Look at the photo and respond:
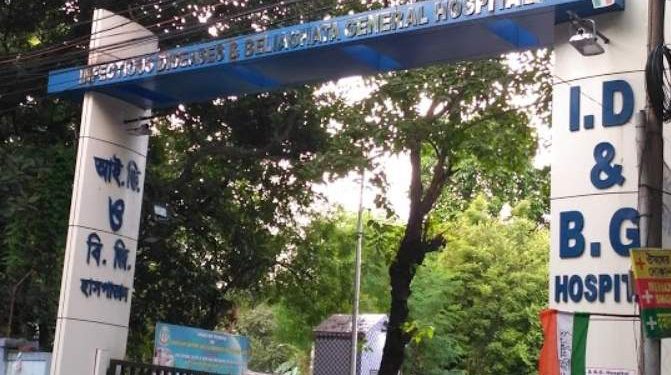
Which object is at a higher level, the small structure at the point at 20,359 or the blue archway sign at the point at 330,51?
the blue archway sign at the point at 330,51

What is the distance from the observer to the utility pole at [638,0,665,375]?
719 centimetres

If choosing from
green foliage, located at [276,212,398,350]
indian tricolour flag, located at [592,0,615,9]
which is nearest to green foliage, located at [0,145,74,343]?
green foliage, located at [276,212,398,350]

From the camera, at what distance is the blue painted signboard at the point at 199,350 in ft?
37.7

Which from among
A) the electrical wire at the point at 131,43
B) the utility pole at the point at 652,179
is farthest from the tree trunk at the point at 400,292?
the utility pole at the point at 652,179

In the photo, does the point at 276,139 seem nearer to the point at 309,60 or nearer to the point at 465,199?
the point at 309,60

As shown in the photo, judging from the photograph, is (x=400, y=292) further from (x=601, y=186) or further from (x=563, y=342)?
(x=563, y=342)

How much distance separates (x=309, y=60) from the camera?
36.0 ft

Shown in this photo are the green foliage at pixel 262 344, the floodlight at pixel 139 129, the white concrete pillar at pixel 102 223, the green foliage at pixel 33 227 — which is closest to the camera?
the white concrete pillar at pixel 102 223

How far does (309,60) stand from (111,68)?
Result: 9.16 ft

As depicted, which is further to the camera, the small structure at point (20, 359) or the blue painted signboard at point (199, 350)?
the small structure at point (20, 359)

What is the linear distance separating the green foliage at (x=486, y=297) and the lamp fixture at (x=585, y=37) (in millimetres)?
15263

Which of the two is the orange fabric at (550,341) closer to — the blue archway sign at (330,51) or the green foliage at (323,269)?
the blue archway sign at (330,51)

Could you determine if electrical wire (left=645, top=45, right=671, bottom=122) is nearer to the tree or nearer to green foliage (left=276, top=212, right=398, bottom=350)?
the tree

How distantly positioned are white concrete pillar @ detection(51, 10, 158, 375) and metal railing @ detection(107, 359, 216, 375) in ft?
0.51
